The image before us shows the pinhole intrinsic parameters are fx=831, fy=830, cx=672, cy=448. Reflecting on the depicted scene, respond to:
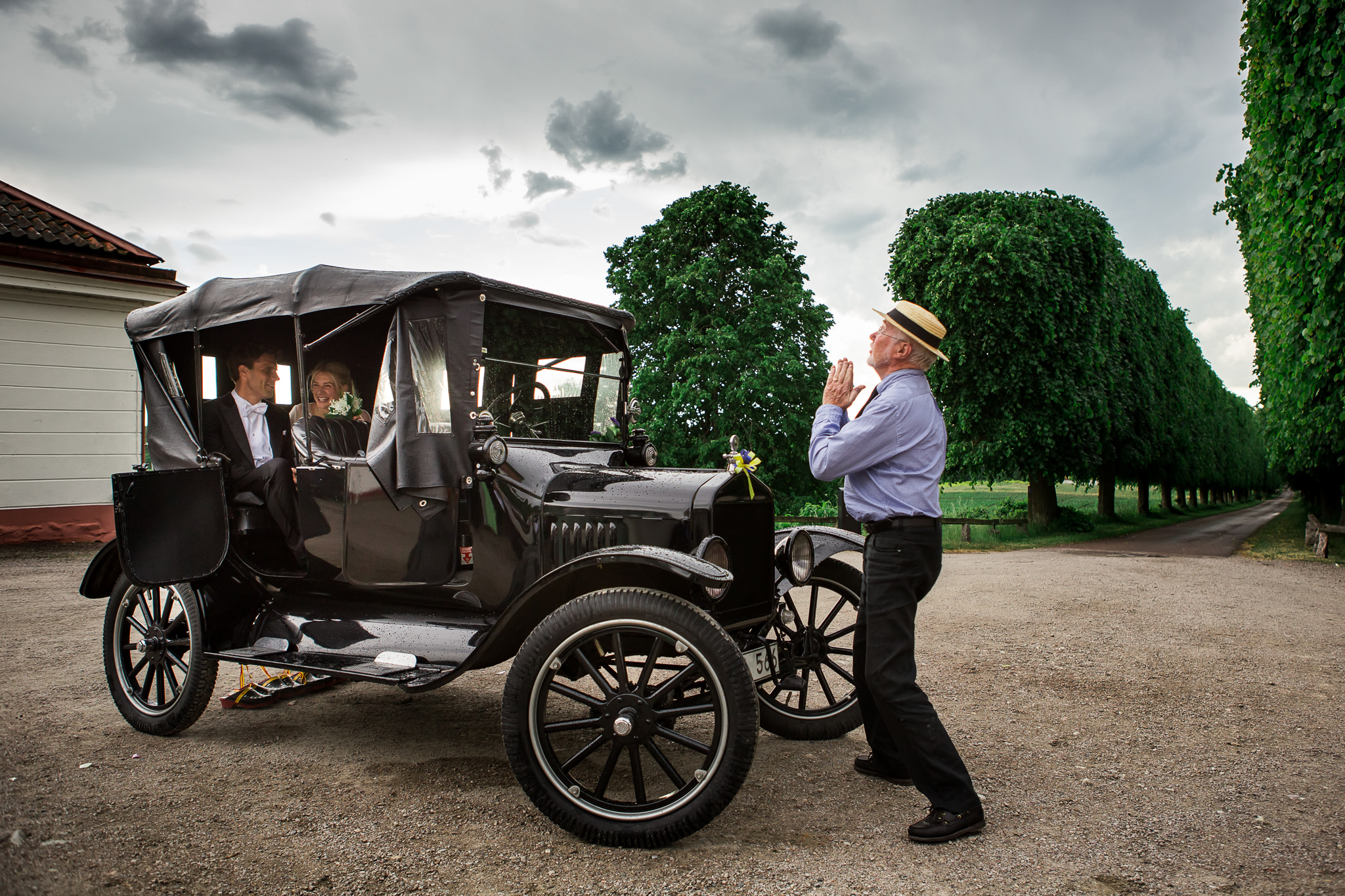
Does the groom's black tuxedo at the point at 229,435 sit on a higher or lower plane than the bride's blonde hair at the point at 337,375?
lower

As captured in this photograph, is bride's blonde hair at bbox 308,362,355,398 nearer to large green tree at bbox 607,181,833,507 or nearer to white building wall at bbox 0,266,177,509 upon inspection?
white building wall at bbox 0,266,177,509

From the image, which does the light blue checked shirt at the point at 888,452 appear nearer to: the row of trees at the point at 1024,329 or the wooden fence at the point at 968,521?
the wooden fence at the point at 968,521

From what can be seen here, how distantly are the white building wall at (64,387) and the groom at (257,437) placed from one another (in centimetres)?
983

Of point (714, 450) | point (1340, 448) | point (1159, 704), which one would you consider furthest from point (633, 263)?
point (1159, 704)

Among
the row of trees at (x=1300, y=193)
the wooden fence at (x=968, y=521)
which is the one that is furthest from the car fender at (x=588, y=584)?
the wooden fence at (x=968, y=521)

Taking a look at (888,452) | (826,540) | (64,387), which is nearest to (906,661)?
(888,452)

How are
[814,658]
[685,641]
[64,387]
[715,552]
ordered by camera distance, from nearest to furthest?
1. [685,641]
2. [715,552]
3. [814,658]
4. [64,387]

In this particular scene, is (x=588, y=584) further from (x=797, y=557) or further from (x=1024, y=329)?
(x=1024, y=329)

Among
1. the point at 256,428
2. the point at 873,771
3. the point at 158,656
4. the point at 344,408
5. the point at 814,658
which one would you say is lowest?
the point at 873,771

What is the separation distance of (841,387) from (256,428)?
362cm

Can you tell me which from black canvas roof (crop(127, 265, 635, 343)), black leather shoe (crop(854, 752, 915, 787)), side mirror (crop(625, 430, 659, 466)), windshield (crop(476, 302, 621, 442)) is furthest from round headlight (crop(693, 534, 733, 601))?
black canvas roof (crop(127, 265, 635, 343))

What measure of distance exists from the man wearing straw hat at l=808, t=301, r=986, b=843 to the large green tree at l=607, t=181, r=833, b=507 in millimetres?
17681

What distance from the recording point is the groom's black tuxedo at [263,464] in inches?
187

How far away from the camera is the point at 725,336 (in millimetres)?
21344
